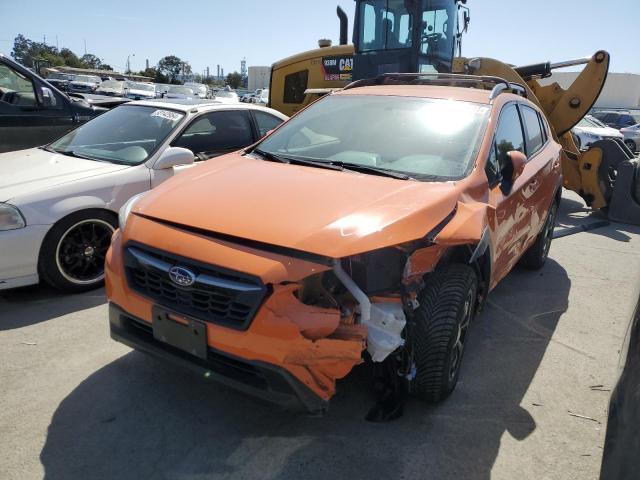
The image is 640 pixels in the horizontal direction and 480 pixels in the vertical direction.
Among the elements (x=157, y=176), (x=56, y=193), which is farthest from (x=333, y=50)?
(x=56, y=193)

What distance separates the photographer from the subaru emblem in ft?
7.59

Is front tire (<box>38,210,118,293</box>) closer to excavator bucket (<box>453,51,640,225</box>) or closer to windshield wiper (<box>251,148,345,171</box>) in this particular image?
windshield wiper (<box>251,148,345,171</box>)

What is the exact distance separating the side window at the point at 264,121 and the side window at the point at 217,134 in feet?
0.47

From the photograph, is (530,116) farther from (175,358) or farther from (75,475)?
(75,475)

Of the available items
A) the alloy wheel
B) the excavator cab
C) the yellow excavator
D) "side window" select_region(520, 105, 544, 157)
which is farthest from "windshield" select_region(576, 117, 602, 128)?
the alloy wheel

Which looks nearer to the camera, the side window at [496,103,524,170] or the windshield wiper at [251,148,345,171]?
the windshield wiper at [251,148,345,171]

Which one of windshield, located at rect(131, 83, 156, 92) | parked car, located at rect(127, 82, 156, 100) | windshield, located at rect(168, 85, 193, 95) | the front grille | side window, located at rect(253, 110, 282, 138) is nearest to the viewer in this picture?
the front grille

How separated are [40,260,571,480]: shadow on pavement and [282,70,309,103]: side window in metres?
8.51

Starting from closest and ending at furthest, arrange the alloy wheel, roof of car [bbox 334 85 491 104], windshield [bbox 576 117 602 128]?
1. roof of car [bbox 334 85 491 104]
2. the alloy wheel
3. windshield [bbox 576 117 602 128]

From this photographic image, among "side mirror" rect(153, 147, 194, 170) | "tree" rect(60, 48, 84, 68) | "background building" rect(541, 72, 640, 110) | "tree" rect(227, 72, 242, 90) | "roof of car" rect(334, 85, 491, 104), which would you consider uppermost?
"tree" rect(60, 48, 84, 68)

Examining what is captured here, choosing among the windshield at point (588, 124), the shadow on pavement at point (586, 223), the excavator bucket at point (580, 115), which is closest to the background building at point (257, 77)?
the windshield at point (588, 124)

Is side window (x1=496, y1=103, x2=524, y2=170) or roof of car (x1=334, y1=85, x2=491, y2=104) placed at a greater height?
roof of car (x1=334, y1=85, x2=491, y2=104)

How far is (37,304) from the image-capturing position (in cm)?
398

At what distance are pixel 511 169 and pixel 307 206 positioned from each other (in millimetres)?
1549
